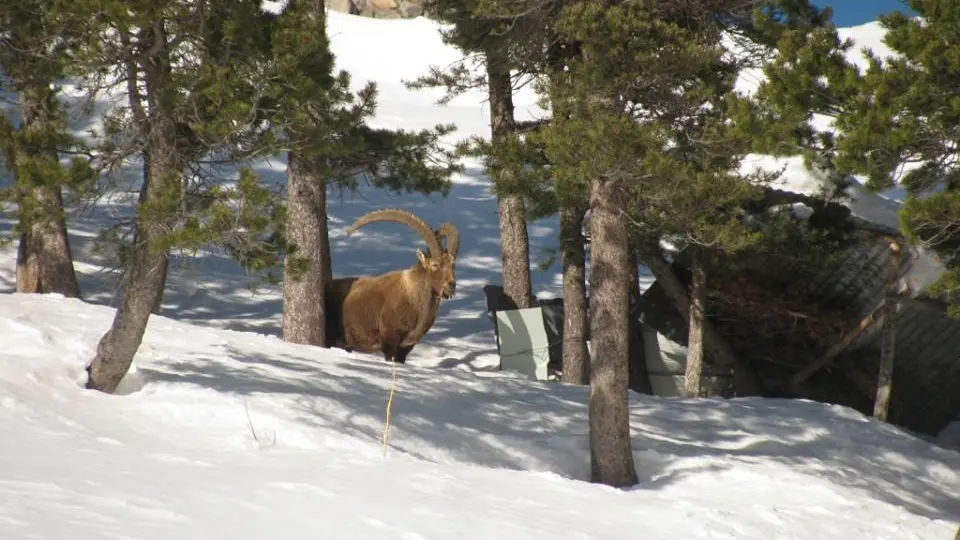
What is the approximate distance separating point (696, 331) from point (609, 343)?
17.0 feet

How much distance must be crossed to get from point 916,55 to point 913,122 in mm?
517

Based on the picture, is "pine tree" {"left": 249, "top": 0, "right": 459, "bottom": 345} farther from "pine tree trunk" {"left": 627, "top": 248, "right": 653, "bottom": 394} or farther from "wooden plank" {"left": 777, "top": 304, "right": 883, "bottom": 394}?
"wooden plank" {"left": 777, "top": 304, "right": 883, "bottom": 394}

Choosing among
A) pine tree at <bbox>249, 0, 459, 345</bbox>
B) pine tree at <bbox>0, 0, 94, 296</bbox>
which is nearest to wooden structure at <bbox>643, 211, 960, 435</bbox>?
pine tree at <bbox>249, 0, 459, 345</bbox>

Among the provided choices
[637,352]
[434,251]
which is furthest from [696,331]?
[434,251]

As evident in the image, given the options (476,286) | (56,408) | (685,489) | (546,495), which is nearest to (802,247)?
(685,489)

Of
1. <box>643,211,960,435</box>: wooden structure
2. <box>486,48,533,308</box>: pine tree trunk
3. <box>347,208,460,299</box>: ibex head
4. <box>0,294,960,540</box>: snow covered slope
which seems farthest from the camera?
<box>643,211,960,435</box>: wooden structure

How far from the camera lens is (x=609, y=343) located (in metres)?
9.52

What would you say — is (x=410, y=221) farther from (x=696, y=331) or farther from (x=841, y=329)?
(x=841, y=329)

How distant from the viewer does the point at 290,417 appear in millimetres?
8688

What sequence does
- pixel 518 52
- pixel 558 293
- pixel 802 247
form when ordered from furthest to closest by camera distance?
pixel 558 293 < pixel 802 247 < pixel 518 52

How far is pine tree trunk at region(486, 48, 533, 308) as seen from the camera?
14.0 meters

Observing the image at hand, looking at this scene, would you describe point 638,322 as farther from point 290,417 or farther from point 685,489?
point 290,417

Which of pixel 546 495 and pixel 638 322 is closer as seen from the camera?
pixel 546 495

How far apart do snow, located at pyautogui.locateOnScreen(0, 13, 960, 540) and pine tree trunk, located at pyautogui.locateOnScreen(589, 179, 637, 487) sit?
0.38 m
